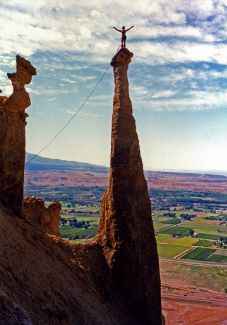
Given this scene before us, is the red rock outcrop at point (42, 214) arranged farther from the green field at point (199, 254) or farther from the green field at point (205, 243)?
the green field at point (205, 243)

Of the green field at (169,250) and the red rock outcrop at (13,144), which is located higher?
the red rock outcrop at (13,144)

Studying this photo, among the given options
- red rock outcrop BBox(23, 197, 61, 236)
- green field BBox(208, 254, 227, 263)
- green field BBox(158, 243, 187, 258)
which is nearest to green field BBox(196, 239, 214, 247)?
green field BBox(158, 243, 187, 258)

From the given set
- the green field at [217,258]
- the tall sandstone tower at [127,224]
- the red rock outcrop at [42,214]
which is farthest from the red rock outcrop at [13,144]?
the green field at [217,258]

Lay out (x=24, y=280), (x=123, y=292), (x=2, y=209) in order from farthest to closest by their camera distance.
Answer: (x=123, y=292), (x=2, y=209), (x=24, y=280)

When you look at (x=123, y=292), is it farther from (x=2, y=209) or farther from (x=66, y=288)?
(x=2, y=209)

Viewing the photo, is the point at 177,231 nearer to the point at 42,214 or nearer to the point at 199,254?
the point at 199,254

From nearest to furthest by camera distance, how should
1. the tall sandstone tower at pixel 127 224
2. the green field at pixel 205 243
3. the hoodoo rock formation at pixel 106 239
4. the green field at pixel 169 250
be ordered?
the hoodoo rock formation at pixel 106 239 → the tall sandstone tower at pixel 127 224 → the green field at pixel 169 250 → the green field at pixel 205 243

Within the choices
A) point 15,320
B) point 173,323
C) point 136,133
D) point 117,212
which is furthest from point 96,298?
point 173,323


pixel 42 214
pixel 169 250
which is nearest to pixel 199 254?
pixel 169 250
